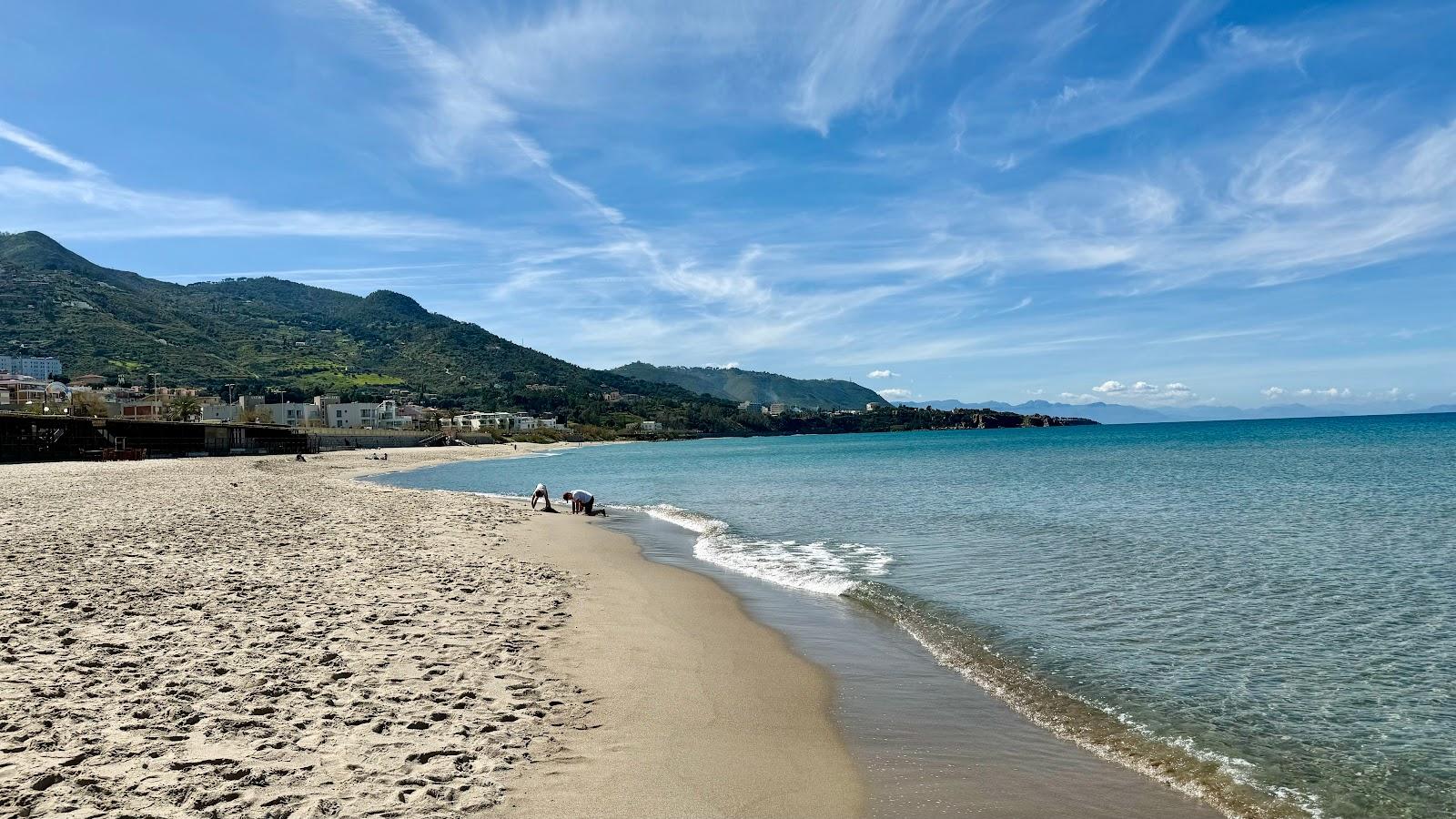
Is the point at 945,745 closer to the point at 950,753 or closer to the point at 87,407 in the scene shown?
the point at 950,753

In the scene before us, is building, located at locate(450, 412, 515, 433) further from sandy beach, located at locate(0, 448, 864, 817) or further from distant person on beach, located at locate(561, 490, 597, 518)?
sandy beach, located at locate(0, 448, 864, 817)

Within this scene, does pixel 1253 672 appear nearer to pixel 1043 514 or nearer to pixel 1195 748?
pixel 1195 748

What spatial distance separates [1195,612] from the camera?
34.9ft

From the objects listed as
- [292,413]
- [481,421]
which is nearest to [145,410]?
[292,413]

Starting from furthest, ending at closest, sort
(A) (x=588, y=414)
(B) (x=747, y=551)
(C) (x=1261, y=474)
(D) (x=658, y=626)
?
(A) (x=588, y=414) → (C) (x=1261, y=474) → (B) (x=747, y=551) → (D) (x=658, y=626)

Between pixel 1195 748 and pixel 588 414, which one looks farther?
pixel 588 414

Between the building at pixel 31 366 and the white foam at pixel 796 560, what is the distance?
161 m

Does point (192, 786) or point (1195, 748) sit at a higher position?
point (192, 786)

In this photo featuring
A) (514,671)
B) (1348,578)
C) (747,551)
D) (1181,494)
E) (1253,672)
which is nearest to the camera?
(514,671)

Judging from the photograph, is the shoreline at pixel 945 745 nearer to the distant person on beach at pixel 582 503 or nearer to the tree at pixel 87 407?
the distant person on beach at pixel 582 503

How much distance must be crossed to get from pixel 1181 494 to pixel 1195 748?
25.6 metres

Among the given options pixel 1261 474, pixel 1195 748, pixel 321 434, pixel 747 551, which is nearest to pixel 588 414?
pixel 321 434

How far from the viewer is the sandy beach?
4691 mm

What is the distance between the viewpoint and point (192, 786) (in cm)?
450
